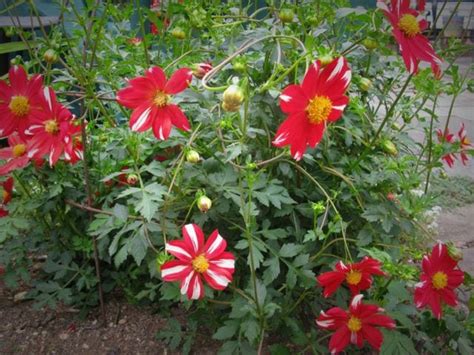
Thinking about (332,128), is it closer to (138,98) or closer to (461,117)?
(138,98)

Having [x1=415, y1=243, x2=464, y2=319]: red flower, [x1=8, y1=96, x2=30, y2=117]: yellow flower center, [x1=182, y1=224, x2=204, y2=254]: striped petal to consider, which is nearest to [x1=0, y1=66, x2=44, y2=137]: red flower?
[x1=8, y1=96, x2=30, y2=117]: yellow flower center

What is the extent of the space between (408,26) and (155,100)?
45cm

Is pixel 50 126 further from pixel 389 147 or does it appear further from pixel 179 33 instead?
pixel 389 147

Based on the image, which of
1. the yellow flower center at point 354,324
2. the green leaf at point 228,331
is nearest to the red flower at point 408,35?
the yellow flower center at point 354,324

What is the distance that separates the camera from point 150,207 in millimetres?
945

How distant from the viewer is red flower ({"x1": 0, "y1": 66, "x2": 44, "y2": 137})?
1.03 metres

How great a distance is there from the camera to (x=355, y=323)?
100 centimetres

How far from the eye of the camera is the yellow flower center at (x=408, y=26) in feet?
2.97

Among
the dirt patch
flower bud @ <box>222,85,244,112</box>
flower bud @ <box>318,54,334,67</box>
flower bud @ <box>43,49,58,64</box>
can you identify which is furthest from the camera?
the dirt patch

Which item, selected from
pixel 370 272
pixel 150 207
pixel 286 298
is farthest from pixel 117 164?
pixel 370 272

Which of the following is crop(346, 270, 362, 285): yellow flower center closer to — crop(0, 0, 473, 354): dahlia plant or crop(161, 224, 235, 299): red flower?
crop(0, 0, 473, 354): dahlia plant

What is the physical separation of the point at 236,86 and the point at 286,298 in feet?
1.79

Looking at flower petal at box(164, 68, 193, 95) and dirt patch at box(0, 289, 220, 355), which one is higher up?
flower petal at box(164, 68, 193, 95)

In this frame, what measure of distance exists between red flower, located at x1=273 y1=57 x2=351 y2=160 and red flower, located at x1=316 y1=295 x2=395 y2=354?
0.34 m
